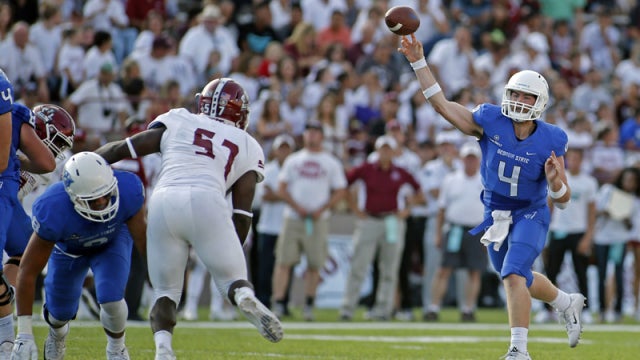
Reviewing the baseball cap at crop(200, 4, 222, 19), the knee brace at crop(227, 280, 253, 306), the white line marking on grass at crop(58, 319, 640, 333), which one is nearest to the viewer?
the knee brace at crop(227, 280, 253, 306)

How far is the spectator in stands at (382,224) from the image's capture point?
42.8 feet

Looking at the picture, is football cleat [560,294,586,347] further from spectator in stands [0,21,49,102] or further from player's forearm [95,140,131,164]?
spectator in stands [0,21,49,102]

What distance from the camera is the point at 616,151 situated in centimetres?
1594

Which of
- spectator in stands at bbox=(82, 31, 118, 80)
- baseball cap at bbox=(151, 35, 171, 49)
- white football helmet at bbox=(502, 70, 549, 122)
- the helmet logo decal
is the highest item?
baseball cap at bbox=(151, 35, 171, 49)

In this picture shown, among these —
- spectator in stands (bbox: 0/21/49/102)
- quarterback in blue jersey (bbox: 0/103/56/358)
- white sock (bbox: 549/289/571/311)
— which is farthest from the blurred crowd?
white sock (bbox: 549/289/571/311)

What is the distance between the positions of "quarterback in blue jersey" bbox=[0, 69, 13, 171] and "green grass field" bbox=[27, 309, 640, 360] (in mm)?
1670

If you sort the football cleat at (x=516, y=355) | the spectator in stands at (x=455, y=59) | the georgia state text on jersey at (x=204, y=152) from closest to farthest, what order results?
the georgia state text on jersey at (x=204, y=152), the football cleat at (x=516, y=355), the spectator in stands at (x=455, y=59)

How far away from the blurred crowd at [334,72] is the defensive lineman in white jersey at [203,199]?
5005 millimetres

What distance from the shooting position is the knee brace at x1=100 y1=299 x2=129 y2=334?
6469 millimetres

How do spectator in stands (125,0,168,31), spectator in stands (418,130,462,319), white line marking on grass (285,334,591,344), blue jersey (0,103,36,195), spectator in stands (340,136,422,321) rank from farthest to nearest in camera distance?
spectator in stands (125,0,168,31) < spectator in stands (418,130,462,319) < spectator in stands (340,136,422,321) < white line marking on grass (285,334,591,344) < blue jersey (0,103,36,195)

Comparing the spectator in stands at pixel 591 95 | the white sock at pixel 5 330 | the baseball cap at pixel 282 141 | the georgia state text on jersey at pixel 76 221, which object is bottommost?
the white sock at pixel 5 330

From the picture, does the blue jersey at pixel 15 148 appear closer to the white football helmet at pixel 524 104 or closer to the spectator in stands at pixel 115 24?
the white football helmet at pixel 524 104

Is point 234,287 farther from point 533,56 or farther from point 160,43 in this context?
point 533,56

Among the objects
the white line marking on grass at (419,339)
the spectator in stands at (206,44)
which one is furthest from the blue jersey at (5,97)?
the spectator in stands at (206,44)
